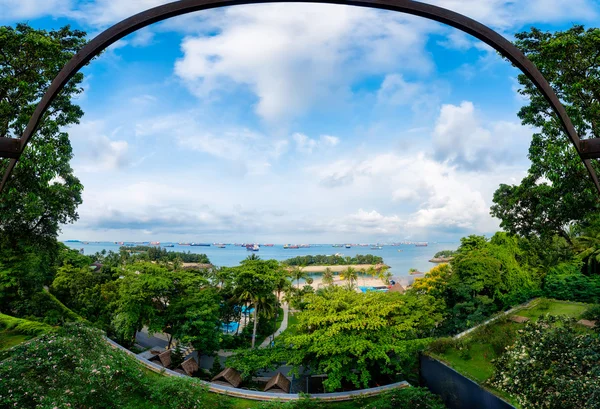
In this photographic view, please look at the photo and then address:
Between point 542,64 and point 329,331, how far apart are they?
28.1 ft

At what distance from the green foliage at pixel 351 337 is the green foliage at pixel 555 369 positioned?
4.52m

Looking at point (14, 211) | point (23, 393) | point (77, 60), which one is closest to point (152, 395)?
point (23, 393)

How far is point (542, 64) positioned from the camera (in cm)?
762

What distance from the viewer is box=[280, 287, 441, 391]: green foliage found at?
9.62 m

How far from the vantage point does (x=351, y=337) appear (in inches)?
387

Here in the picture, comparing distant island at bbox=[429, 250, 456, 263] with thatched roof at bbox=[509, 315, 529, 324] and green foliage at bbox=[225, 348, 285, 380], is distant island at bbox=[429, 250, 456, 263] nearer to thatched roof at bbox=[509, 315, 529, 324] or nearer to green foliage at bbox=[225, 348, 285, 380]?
thatched roof at bbox=[509, 315, 529, 324]

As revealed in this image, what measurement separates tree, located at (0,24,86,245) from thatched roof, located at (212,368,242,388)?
7.59 m

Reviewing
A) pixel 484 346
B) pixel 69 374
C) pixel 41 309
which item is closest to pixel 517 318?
pixel 484 346

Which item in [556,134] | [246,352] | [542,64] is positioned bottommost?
[246,352]

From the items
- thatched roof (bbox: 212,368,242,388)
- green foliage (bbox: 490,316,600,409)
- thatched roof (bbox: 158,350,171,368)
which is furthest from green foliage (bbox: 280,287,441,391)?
thatched roof (bbox: 158,350,171,368)

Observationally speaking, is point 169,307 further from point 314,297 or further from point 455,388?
point 455,388

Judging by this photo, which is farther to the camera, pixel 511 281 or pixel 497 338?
pixel 511 281

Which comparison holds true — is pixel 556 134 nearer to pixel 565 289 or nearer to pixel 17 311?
pixel 565 289

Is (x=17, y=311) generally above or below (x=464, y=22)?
below
